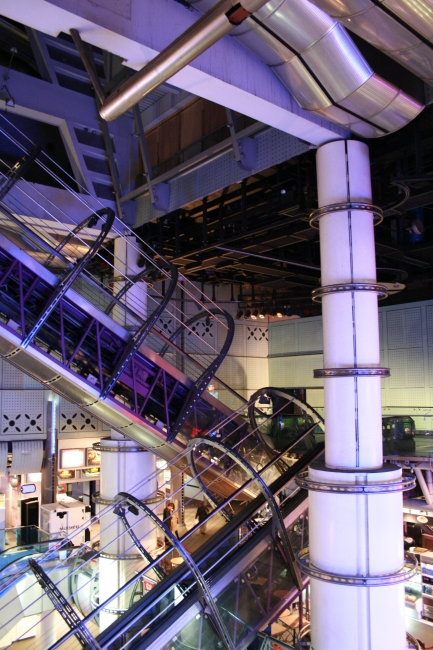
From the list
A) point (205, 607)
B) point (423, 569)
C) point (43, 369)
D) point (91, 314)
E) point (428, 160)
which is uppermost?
point (428, 160)

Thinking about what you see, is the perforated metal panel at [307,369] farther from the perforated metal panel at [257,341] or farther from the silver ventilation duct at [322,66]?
the silver ventilation duct at [322,66]

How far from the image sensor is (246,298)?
25859mm

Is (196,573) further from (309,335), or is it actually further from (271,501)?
(309,335)

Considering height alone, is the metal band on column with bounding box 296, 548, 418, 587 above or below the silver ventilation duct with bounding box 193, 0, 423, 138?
below

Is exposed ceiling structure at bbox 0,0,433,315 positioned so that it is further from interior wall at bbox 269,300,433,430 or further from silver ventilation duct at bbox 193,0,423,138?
interior wall at bbox 269,300,433,430

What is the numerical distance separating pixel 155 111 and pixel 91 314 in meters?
6.04

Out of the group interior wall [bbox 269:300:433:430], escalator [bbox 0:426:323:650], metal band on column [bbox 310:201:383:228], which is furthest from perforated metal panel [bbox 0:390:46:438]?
metal band on column [bbox 310:201:383:228]

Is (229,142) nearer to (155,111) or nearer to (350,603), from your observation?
(155,111)

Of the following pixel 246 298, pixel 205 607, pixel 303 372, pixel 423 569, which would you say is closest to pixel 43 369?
pixel 205 607

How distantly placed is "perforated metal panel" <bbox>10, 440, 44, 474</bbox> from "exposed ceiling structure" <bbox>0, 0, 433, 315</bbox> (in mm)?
11025

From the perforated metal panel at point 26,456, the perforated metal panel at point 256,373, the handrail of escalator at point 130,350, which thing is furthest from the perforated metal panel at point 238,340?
the handrail of escalator at point 130,350

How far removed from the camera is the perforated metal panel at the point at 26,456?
849 inches

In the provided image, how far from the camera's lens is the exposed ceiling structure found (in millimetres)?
4848

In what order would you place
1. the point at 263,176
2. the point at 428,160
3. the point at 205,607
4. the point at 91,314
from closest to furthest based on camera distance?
the point at 205,607 < the point at 428,160 < the point at 91,314 < the point at 263,176
